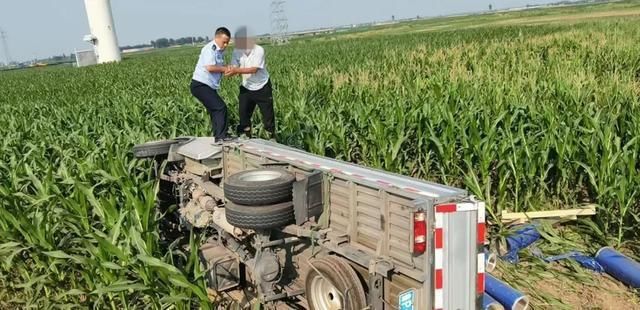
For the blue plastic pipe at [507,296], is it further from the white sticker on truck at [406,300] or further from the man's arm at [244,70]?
the man's arm at [244,70]

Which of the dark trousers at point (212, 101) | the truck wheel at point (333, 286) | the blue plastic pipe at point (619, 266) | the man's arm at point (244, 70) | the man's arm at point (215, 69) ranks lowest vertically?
the blue plastic pipe at point (619, 266)

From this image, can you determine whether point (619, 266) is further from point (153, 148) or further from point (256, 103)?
point (256, 103)

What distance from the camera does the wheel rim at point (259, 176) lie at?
419cm

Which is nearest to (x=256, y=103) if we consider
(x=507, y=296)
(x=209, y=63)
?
(x=209, y=63)

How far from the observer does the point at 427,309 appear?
3172 millimetres

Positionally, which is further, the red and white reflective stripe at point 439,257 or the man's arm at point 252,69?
the man's arm at point 252,69

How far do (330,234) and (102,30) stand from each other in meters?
53.7

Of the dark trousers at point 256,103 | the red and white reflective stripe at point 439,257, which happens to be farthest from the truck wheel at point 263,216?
the dark trousers at point 256,103

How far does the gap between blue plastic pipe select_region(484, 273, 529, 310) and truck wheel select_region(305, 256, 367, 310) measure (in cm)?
115

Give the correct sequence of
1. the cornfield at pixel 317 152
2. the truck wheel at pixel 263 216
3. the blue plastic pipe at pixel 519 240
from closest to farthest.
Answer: the truck wheel at pixel 263 216 → the cornfield at pixel 317 152 → the blue plastic pipe at pixel 519 240

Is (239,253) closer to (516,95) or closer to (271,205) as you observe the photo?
(271,205)

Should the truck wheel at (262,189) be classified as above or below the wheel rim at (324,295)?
above

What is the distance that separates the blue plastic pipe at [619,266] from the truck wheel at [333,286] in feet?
8.69

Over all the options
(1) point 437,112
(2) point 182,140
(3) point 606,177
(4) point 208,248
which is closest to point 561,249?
(3) point 606,177
